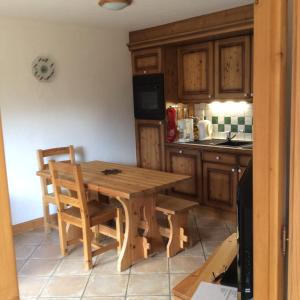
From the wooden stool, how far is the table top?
11.2 inches

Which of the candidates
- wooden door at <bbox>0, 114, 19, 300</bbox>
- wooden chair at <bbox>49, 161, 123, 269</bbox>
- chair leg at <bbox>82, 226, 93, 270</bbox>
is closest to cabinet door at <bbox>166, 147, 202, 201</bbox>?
wooden chair at <bbox>49, 161, 123, 269</bbox>

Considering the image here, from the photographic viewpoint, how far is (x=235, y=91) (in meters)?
3.96

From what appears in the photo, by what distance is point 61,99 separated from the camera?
4.23m

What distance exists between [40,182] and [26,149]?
0.40 metres

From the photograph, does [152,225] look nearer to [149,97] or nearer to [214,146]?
[214,146]

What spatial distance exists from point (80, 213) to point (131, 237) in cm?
49

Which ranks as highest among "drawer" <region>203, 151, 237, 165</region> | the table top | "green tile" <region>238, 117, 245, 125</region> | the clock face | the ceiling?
the ceiling

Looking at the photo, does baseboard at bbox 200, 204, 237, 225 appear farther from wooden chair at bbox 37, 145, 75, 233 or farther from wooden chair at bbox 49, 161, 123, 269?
wooden chair at bbox 37, 145, 75, 233

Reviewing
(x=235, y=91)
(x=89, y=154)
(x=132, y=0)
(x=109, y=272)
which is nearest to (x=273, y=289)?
(x=109, y=272)

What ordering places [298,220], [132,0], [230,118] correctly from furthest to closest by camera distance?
[230,118] → [132,0] → [298,220]

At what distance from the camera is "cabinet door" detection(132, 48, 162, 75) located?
176 inches

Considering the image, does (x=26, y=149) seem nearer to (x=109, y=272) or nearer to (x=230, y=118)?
(x=109, y=272)

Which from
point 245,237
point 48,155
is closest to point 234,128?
point 48,155

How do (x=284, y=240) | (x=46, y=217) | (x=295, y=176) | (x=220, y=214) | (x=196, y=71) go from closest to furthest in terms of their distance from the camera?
(x=295, y=176) < (x=284, y=240) < (x=46, y=217) < (x=220, y=214) < (x=196, y=71)
